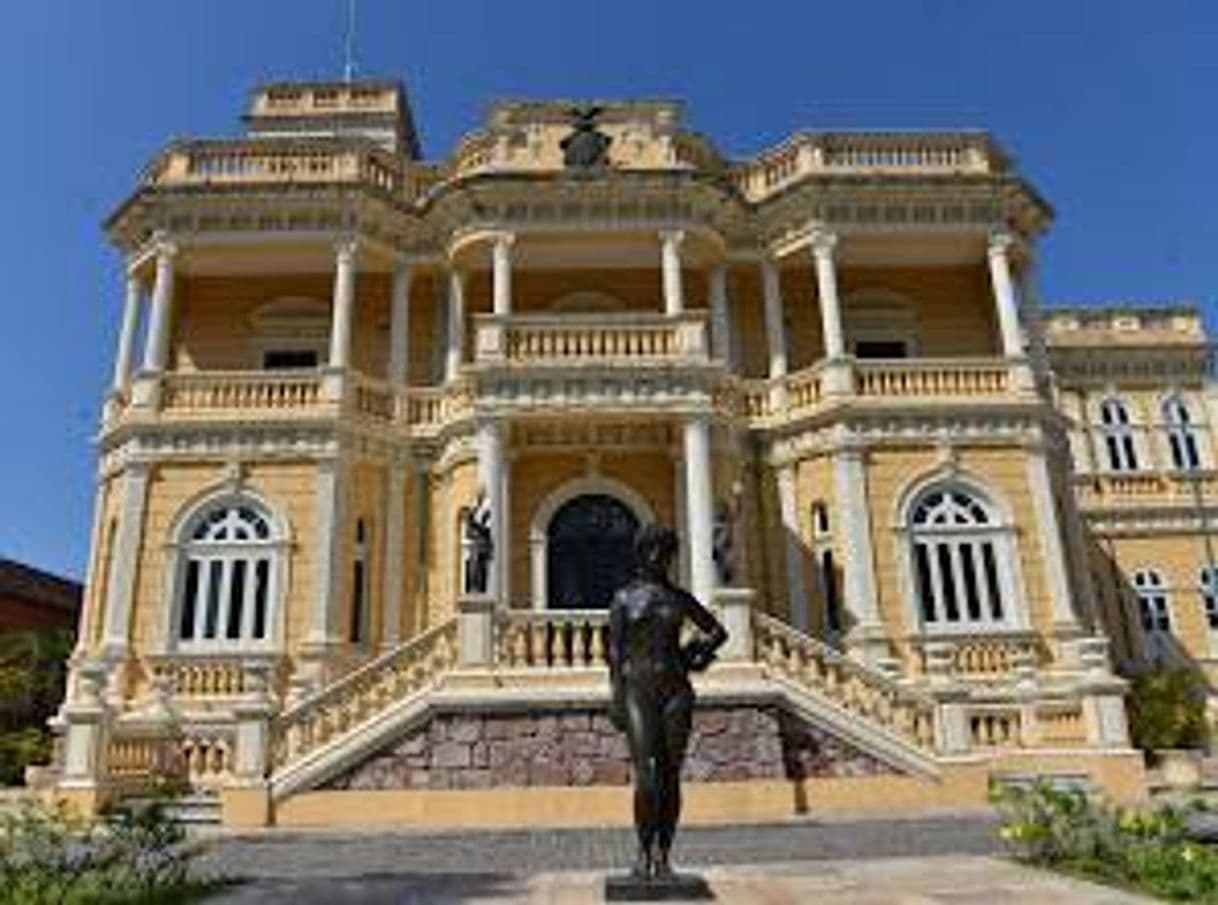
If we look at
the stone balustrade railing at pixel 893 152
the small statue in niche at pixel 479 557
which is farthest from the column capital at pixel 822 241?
the small statue in niche at pixel 479 557

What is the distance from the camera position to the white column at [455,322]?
19906mm

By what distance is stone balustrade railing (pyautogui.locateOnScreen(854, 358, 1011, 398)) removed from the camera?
62.6 feet

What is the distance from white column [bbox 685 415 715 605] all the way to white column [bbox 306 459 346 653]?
5.90m

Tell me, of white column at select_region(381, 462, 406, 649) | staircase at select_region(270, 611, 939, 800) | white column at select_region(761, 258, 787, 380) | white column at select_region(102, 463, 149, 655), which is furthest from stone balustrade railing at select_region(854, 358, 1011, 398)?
white column at select_region(102, 463, 149, 655)

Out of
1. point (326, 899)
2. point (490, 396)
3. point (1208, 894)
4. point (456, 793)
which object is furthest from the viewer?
point (490, 396)

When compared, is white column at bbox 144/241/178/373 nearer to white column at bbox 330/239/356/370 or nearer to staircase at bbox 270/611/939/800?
white column at bbox 330/239/356/370

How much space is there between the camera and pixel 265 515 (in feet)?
60.0

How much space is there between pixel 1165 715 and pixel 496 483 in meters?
12.0

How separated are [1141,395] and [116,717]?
1165 inches

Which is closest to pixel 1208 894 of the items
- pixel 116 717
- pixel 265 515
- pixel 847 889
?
pixel 847 889

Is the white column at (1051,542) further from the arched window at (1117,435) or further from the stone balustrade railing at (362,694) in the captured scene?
the arched window at (1117,435)

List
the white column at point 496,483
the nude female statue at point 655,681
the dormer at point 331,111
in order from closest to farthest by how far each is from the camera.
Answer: the nude female statue at point 655,681 < the white column at point 496,483 < the dormer at point 331,111

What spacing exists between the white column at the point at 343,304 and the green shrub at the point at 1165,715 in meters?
14.8

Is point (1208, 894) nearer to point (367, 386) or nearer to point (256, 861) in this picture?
point (256, 861)
